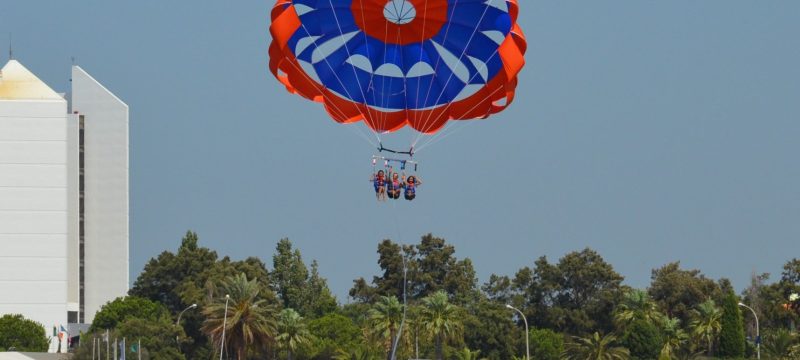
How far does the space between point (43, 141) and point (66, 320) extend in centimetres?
1727

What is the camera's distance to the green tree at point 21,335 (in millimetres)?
138625

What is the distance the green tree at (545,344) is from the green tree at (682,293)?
12.8 m

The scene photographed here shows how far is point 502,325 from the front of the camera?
138 m

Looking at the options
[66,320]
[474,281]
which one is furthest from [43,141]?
[474,281]

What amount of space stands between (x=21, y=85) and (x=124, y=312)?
3076cm

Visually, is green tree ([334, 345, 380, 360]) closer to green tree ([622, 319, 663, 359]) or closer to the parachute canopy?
green tree ([622, 319, 663, 359])

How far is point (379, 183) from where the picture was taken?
62.0 meters

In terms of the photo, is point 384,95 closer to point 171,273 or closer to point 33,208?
point 171,273

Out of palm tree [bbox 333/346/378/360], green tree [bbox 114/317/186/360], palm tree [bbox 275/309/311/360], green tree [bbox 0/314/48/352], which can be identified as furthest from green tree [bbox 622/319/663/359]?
green tree [bbox 0/314/48/352]

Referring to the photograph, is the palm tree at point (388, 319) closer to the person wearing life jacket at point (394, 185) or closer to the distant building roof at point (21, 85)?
the distant building roof at point (21, 85)

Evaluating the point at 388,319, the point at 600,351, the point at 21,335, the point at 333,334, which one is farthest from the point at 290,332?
the point at 21,335

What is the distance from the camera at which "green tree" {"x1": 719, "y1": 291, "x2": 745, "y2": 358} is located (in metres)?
122

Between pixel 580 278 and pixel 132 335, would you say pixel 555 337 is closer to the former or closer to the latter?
pixel 580 278

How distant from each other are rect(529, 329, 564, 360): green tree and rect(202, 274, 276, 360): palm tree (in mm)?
24448
